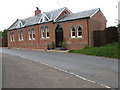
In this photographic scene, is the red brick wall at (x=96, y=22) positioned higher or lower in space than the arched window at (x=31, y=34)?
higher

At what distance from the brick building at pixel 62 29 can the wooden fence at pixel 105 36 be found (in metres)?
0.77

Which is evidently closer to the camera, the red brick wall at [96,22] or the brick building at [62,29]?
the red brick wall at [96,22]

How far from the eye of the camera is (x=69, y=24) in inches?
1020

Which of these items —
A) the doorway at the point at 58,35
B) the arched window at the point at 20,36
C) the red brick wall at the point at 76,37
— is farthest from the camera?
the arched window at the point at 20,36

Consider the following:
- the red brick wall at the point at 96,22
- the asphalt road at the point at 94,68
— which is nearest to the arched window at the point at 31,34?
the red brick wall at the point at 96,22

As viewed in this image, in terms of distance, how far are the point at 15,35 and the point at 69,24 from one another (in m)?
17.7

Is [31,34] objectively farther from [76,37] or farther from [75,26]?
[76,37]

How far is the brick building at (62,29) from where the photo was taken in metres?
24.1

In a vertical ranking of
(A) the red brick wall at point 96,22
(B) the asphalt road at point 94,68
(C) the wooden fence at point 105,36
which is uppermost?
(A) the red brick wall at point 96,22

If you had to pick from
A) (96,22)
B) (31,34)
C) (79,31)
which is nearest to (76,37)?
(79,31)

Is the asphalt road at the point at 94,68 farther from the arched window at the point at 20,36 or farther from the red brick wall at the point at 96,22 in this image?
the arched window at the point at 20,36

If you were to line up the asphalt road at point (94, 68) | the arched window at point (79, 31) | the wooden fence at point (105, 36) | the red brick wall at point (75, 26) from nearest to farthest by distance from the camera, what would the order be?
1. the asphalt road at point (94, 68)
2. the wooden fence at point (105, 36)
3. the red brick wall at point (75, 26)
4. the arched window at point (79, 31)

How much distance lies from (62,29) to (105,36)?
24.4 ft

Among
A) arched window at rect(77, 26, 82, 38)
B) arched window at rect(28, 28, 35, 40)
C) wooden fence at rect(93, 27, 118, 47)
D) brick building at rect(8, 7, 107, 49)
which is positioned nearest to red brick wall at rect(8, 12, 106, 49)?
brick building at rect(8, 7, 107, 49)
